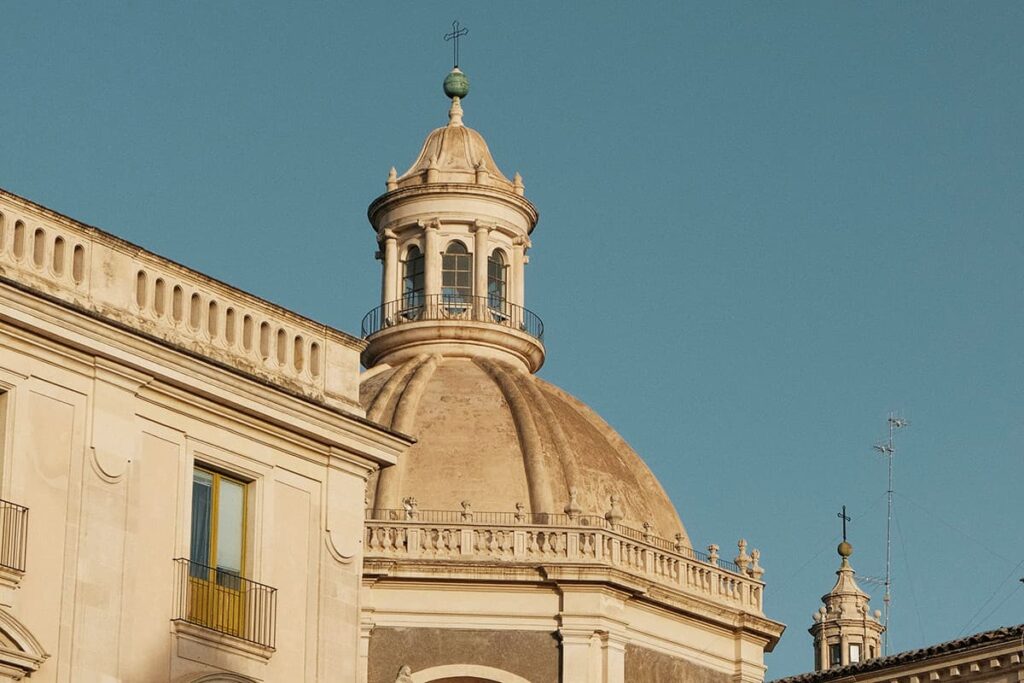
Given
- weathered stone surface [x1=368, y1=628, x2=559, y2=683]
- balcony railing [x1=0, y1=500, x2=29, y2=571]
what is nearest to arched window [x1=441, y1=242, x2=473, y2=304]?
weathered stone surface [x1=368, y1=628, x2=559, y2=683]

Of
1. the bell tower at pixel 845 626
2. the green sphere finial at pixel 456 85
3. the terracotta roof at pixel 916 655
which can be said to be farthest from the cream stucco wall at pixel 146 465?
the bell tower at pixel 845 626

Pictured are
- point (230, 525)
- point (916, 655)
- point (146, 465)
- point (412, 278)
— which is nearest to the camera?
point (146, 465)

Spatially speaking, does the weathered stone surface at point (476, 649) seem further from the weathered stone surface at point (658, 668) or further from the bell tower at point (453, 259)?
the bell tower at point (453, 259)

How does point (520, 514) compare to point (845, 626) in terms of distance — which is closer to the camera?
point (520, 514)

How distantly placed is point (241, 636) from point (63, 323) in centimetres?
359

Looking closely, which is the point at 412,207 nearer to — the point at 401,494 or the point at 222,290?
the point at 401,494

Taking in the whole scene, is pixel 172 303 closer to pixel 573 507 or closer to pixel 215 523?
pixel 215 523

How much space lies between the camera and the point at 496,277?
58375 mm

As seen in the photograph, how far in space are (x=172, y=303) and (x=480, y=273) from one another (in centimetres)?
2967

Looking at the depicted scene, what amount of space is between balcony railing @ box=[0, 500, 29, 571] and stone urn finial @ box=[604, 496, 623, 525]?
999 inches

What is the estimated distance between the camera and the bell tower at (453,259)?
5650cm

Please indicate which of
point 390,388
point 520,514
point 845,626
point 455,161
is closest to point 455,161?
point 455,161

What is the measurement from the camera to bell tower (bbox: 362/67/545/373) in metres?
56.5

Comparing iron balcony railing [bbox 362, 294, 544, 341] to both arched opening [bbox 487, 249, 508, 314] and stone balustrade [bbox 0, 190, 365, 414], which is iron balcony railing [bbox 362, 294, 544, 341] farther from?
stone balustrade [bbox 0, 190, 365, 414]
